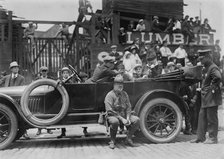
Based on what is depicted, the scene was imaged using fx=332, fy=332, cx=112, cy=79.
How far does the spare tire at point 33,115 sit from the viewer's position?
6168mm

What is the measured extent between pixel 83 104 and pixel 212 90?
100 inches

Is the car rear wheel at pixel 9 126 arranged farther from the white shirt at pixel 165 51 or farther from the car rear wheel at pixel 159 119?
the white shirt at pixel 165 51

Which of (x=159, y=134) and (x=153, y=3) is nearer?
(x=159, y=134)

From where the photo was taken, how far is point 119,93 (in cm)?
640

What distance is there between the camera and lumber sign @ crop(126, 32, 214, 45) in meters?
15.0

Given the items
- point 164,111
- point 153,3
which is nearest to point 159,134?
point 164,111

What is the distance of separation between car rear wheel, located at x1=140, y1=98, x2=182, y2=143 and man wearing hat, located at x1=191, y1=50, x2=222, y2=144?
0.48 metres

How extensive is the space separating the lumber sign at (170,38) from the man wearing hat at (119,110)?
8570mm

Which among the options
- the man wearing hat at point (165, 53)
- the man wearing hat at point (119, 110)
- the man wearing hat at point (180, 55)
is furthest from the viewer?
the man wearing hat at point (180, 55)

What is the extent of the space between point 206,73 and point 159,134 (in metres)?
1.60

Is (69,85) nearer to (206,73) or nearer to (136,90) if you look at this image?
(136,90)

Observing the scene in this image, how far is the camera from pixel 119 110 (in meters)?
6.39

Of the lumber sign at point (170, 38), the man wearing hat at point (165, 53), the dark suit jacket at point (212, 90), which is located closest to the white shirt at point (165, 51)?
the man wearing hat at point (165, 53)

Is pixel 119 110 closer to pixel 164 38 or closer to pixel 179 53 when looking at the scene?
pixel 179 53
